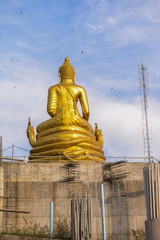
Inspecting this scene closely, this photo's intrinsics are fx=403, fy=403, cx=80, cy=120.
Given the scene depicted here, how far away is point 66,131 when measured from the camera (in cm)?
1683

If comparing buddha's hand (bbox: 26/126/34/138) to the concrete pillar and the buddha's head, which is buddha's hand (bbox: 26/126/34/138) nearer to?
the buddha's head

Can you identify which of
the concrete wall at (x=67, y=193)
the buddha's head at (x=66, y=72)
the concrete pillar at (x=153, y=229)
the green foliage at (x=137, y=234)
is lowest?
the green foliage at (x=137, y=234)

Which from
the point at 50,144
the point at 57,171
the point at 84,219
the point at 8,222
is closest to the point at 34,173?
the point at 57,171

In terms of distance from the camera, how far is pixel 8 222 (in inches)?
505

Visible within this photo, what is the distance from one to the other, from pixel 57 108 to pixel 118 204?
605 centimetres

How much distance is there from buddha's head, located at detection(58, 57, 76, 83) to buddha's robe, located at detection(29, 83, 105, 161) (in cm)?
98

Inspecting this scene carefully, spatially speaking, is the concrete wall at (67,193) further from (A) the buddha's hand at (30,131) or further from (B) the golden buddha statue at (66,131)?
(A) the buddha's hand at (30,131)

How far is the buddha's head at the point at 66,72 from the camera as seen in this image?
19.3 meters

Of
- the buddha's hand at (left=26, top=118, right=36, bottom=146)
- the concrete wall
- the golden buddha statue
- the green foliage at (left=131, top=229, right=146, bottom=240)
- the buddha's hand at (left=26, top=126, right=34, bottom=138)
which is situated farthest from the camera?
the buddha's hand at (left=26, top=126, right=34, bottom=138)

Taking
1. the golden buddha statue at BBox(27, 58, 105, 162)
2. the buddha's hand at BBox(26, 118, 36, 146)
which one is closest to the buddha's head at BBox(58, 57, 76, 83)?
the golden buddha statue at BBox(27, 58, 105, 162)

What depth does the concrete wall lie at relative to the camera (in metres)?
13.0

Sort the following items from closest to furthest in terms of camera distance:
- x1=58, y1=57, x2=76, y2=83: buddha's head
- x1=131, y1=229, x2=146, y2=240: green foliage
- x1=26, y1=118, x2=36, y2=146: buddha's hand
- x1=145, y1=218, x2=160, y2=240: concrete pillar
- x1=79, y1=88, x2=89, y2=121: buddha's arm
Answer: x1=145, y1=218, x2=160, y2=240: concrete pillar → x1=131, y1=229, x2=146, y2=240: green foliage → x1=26, y1=118, x2=36, y2=146: buddha's hand → x1=79, y1=88, x2=89, y2=121: buddha's arm → x1=58, y1=57, x2=76, y2=83: buddha's head

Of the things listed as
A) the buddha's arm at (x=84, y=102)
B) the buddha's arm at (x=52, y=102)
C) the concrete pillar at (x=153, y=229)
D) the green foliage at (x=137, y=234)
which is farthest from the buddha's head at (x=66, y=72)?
the concrete pillar at (x=153, y=229)

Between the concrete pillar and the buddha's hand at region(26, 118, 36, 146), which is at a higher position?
the buddha's hand at region(26, 118, 36, 146)
